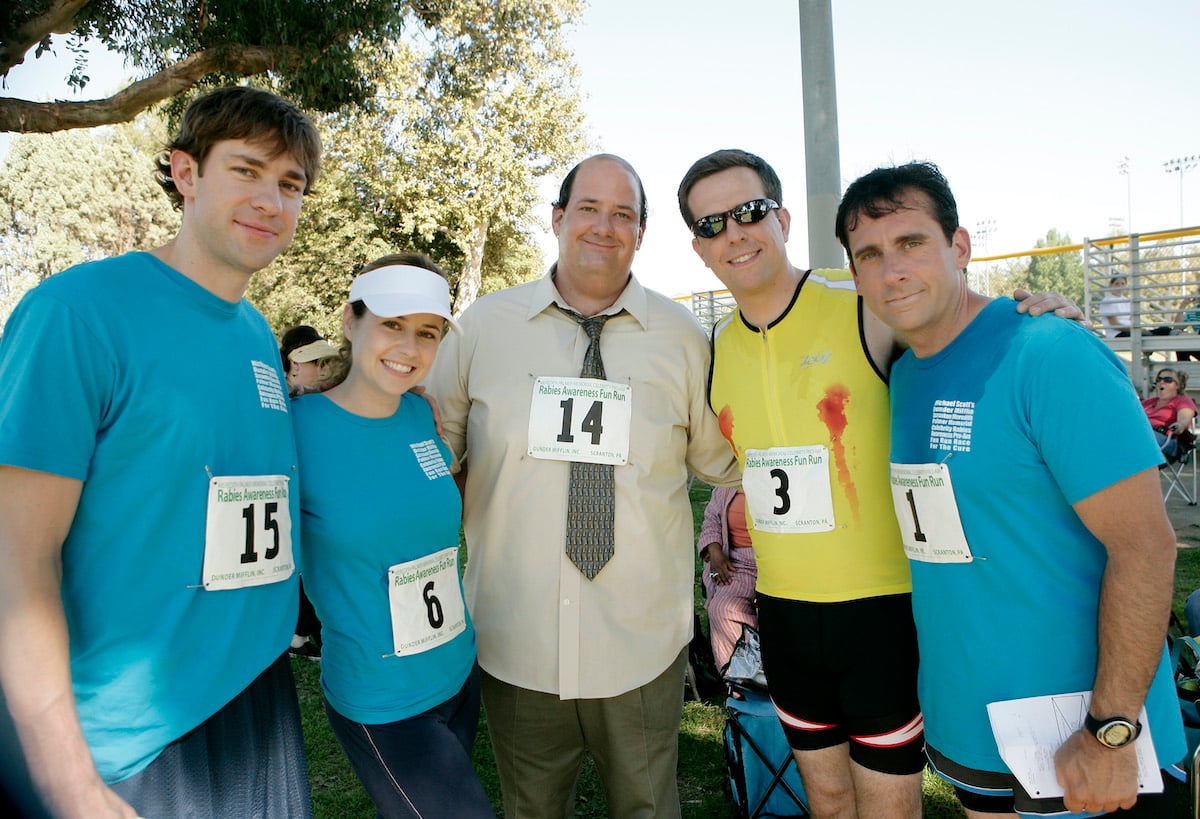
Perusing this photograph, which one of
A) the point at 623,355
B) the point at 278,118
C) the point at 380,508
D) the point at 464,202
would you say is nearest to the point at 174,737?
the point at 380,508

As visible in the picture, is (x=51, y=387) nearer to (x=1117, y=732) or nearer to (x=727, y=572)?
(x=1117, y=732)

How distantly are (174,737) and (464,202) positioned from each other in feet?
69.9

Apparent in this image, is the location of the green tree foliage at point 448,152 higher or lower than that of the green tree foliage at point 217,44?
higher

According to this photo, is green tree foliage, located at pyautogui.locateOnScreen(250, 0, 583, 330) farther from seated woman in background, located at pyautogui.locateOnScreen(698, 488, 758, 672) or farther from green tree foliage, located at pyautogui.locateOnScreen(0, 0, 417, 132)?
seated woman in background, located at pyautogui.locateOnScreen(698, 488, 758, 672)

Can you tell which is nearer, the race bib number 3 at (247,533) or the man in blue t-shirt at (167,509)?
the man in blue t-shirt at (167,509)

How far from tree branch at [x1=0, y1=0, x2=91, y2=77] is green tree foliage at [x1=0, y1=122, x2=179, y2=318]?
27.5m

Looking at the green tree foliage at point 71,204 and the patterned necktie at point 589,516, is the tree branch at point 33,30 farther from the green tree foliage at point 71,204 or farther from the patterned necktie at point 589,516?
the green tree foliage at point 71,204

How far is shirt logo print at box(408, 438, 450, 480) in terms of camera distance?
2232mm

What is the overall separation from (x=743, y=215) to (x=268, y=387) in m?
1.45

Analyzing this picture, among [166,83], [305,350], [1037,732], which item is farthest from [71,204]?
[1037,732]

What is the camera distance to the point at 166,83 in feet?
26.1

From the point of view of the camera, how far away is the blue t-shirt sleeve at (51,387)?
1.39 meters

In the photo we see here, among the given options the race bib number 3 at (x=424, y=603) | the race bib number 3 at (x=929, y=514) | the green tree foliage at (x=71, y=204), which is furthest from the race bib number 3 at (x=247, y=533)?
the green tree foliage at (x=71, y=204)

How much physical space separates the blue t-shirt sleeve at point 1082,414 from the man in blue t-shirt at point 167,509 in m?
1.78
